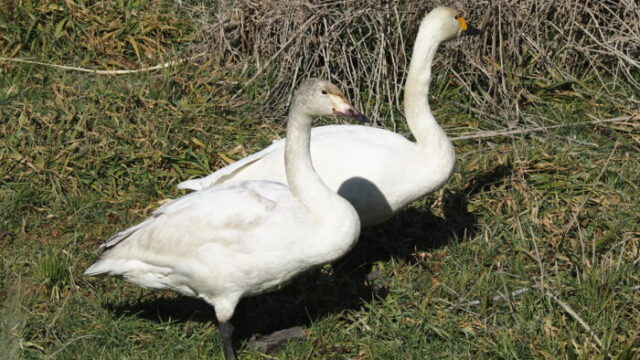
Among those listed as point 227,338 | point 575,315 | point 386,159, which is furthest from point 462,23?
point 227,338

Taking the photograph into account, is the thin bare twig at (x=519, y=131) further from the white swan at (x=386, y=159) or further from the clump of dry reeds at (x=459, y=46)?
the white swan at (x=386, y=159)

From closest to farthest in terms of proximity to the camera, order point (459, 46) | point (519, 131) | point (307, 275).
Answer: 1. point (307, 275)
2. point (519, 131)
3. point (459, 46)

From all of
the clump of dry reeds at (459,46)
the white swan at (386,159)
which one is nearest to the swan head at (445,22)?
the white swan at (386,159)

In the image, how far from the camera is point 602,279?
485 centimetres

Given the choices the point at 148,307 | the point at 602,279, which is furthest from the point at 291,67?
the point at 602,279

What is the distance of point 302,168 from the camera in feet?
15.4

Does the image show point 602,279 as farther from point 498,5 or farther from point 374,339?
point 498,5

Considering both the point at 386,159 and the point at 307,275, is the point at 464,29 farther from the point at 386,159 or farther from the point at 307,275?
the point at 307,275

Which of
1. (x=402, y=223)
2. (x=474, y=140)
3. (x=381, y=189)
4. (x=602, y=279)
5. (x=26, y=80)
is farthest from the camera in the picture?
(x=26, y=80)

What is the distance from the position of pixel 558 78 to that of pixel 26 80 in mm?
4153

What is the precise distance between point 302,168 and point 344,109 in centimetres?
39

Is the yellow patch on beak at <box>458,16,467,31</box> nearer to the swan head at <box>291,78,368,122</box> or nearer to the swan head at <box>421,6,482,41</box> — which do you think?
the swan head at <box>421,6,482,41</box>

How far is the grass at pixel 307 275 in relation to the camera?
4934 mm

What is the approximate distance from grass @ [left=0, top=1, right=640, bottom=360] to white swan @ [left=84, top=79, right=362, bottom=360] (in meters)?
0.43
